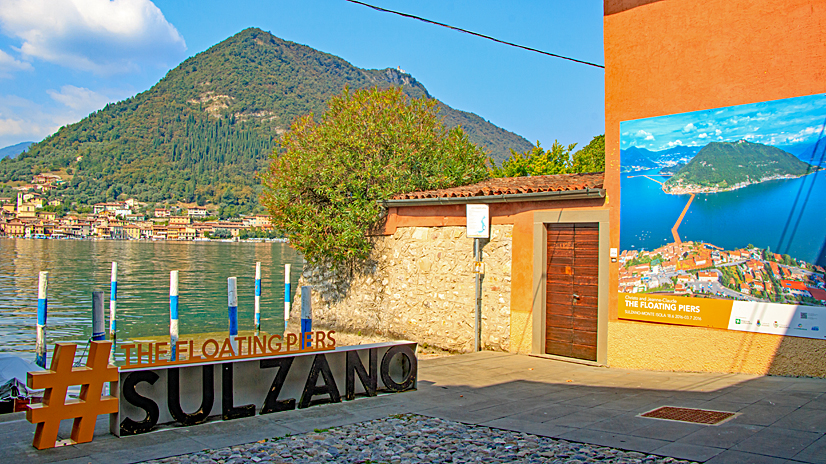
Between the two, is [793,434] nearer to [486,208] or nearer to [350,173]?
[486,208]

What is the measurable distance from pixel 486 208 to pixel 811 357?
19.0 feet

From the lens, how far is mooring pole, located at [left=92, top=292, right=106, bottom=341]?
432 inches

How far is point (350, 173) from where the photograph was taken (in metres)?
14.9

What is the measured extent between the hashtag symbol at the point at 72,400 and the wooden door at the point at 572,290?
7.55 meters

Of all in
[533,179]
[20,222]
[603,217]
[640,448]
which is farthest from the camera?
[20,222]

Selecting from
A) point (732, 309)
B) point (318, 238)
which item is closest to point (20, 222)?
point (318, 238)

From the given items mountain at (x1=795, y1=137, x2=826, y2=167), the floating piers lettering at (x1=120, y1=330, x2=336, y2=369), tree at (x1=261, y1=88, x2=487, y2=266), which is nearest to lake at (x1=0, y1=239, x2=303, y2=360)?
tree at (x1=261, y1=88, x2=487, y2=266)

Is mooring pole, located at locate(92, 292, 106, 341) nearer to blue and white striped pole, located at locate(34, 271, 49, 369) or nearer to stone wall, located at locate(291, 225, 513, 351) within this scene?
blue and white striped pole, located at locate(34, 271, 49, 369)

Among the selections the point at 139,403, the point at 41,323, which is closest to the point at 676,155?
the point at 139,403

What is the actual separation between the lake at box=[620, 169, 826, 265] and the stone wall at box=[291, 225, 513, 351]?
2.59 meters

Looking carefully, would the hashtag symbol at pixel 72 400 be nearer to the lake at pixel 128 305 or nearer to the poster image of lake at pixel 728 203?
the poster image of lake at pixel 728 203

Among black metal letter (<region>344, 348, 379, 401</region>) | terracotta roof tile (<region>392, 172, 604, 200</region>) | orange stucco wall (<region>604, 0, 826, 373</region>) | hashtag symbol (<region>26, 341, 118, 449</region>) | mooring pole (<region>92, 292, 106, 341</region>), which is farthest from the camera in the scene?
mooring pole (<region>92, 292, 106, 341</region>)

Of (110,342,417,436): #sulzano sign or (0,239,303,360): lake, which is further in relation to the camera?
(0,239,303,360): lake

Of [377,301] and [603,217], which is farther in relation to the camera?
[377,301]
